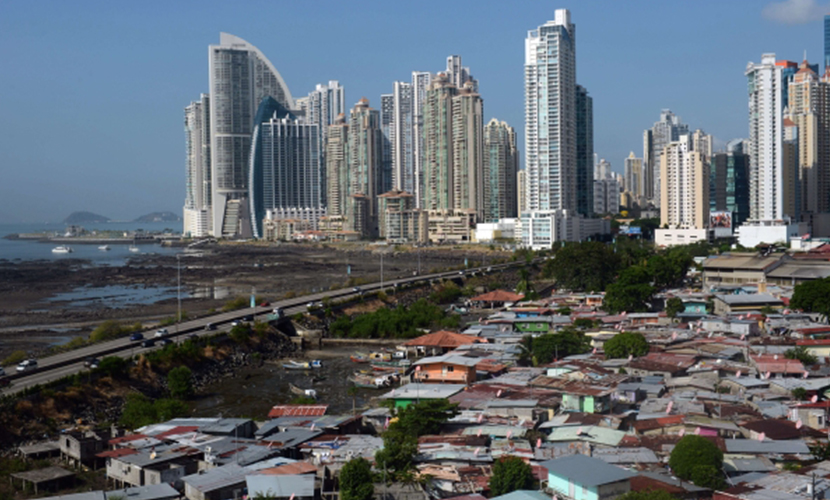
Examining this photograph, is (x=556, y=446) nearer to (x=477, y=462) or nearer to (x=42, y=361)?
(x=477, y=462)

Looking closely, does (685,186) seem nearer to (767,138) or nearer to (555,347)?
(767,138)

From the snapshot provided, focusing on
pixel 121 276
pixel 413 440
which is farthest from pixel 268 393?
pixel 121 276

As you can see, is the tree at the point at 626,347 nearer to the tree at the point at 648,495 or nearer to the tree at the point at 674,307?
the tree at the point at 674,307

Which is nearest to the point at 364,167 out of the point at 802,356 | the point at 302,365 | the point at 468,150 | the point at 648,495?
the point at 468,150

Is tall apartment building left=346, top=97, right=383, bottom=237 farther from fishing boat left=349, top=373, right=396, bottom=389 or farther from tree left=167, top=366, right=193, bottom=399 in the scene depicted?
tree left=167, top=366, right=193, bottom=399

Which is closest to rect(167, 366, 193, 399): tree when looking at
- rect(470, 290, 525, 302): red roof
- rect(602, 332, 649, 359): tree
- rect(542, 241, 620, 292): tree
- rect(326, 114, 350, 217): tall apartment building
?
rect(602, 332, 649, 359): tree

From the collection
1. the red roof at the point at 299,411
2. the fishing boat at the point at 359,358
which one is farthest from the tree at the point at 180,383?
the fishing boat at the point at 359,358
